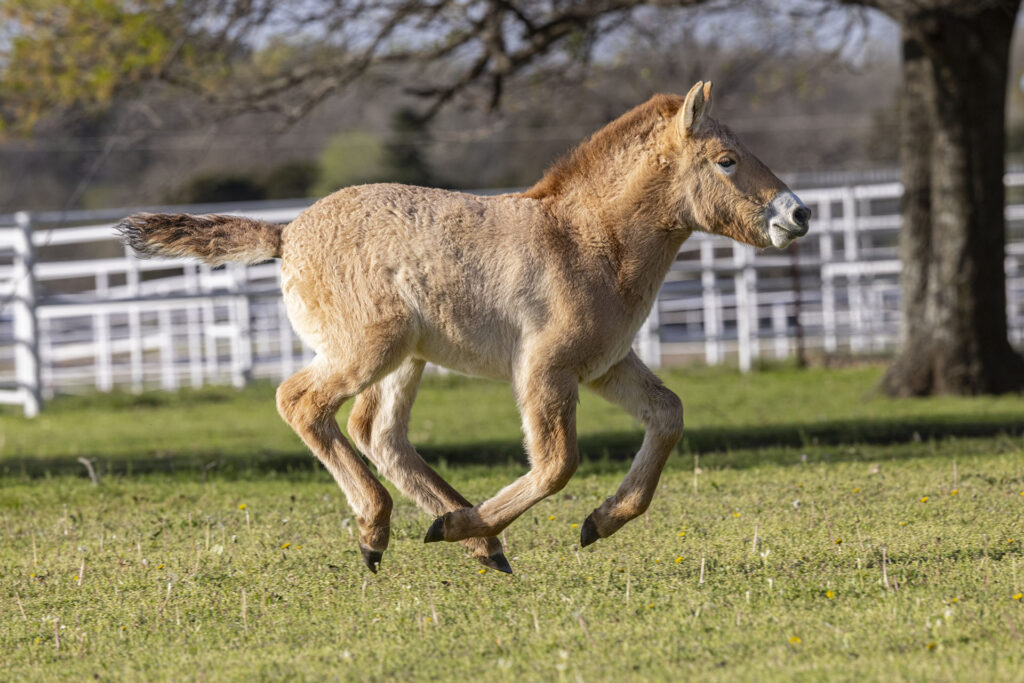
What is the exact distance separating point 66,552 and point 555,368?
2773 mm

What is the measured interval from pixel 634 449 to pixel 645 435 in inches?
172

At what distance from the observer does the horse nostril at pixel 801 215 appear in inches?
211

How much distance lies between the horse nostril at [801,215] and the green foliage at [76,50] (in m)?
8.15

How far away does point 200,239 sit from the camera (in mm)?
5648

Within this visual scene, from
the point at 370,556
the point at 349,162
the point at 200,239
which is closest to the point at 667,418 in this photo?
the point at 370,556

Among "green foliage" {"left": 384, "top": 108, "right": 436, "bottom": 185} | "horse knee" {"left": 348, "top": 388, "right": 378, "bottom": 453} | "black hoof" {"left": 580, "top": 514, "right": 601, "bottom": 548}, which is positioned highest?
"green foliage" {"left": 384, "top": 108, "right": 436, "bottom": 185}

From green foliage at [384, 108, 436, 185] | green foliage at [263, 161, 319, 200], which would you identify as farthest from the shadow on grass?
green foliage at [263, 161, 319, 200]

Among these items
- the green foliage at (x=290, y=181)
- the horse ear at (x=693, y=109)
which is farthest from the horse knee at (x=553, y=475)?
the green foliage at (x=290, y=181)

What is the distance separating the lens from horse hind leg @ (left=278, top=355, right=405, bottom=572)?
208 inches

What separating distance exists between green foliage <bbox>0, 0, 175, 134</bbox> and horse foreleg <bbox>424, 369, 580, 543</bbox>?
8.02m

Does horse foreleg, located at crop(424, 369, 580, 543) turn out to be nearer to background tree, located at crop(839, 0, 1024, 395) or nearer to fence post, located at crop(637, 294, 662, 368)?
background tree, located at crop(839, 0, 1024, 395)

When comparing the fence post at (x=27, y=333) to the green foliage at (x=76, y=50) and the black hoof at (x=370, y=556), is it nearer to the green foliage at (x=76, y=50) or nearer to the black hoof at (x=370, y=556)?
the green foliage at (x=76, y=50)

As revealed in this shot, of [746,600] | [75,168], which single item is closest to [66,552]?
[746,600]

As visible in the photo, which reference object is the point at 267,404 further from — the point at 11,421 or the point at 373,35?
the point at 373,35
